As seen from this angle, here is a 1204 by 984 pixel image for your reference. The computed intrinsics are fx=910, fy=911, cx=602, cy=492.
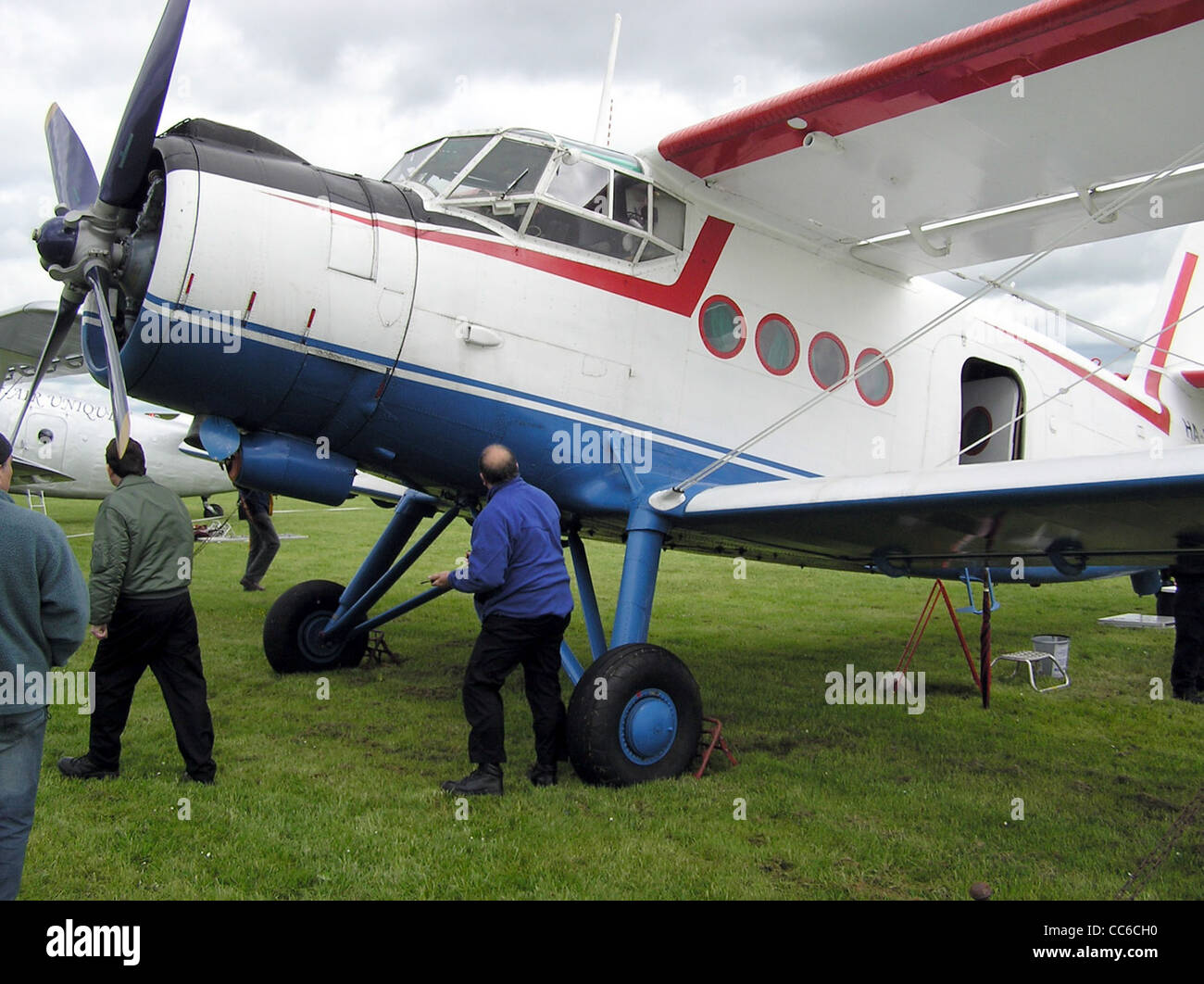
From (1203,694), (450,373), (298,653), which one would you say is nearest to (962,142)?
(450,373)

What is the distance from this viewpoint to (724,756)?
5559 mm

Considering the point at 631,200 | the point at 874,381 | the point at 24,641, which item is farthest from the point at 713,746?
the point at 24,641

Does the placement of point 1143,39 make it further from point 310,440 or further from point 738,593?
point 738,593

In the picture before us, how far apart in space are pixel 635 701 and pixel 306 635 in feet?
12.3

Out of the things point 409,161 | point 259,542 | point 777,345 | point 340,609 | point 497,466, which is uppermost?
point 409,161

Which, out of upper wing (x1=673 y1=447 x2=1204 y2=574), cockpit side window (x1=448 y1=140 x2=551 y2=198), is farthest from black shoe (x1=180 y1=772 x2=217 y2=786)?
cockpit side window (x1=448 y1=140 x2=551 y2=198)

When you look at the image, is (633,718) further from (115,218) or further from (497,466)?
(115,218)

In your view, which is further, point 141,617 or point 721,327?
point 721,327

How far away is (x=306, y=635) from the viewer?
754 cm

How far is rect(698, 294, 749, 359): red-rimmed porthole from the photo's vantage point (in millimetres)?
5953

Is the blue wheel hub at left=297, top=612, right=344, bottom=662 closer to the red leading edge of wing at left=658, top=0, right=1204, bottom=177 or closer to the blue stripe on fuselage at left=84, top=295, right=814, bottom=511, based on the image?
the blue stripe on fuselage at left=84, top=295, right=814, bottom=511

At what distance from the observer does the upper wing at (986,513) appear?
A: 418 centimetres

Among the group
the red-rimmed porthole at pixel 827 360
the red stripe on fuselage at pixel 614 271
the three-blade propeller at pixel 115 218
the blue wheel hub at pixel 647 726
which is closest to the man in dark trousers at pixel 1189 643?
the red-rimmed porthole at pixel 827 360
